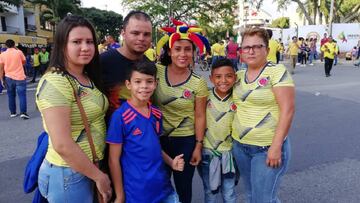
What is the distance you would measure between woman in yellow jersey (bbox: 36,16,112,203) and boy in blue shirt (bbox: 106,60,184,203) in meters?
0.14

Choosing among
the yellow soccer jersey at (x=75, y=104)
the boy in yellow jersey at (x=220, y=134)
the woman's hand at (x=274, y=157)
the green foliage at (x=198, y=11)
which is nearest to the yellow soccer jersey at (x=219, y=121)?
the boy in yellow jersey at (x=220, y=134)

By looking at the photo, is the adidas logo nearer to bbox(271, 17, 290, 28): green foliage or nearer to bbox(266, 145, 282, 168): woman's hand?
bbox(266, 145, 282, 168): woman's hand

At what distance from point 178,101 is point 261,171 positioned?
817 millimetres

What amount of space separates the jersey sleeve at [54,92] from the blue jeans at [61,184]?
39 centimetres

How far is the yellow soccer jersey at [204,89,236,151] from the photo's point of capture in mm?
2721

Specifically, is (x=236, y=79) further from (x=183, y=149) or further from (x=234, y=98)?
(x=183, y=149)

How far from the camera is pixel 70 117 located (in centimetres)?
182

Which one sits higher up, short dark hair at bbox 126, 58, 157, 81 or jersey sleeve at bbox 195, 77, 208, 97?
short dark hair at bbox 126, 58, 157, 81

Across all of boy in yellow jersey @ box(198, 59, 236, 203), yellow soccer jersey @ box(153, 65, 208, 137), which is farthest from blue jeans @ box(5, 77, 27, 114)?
boy in yellow jersey @ box(198, 59, 236, 203)

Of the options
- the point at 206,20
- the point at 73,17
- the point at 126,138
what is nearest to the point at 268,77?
the point at 126,138

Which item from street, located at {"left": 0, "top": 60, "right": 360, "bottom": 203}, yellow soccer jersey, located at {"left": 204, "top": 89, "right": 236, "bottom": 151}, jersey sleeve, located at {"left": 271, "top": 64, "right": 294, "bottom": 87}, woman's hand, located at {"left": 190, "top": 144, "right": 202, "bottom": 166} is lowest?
street, located at {"left": 0, "top": 60, "right": 360, "bottom": 203}

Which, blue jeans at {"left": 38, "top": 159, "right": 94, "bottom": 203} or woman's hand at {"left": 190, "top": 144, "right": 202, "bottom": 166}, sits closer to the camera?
blue jeans at {"left": 38, "top": 159, "right": 94, "bottom": 203}

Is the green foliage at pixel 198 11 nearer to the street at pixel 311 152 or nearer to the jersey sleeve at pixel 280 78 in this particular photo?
the street at pixel 311 152

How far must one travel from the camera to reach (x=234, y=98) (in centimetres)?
262
